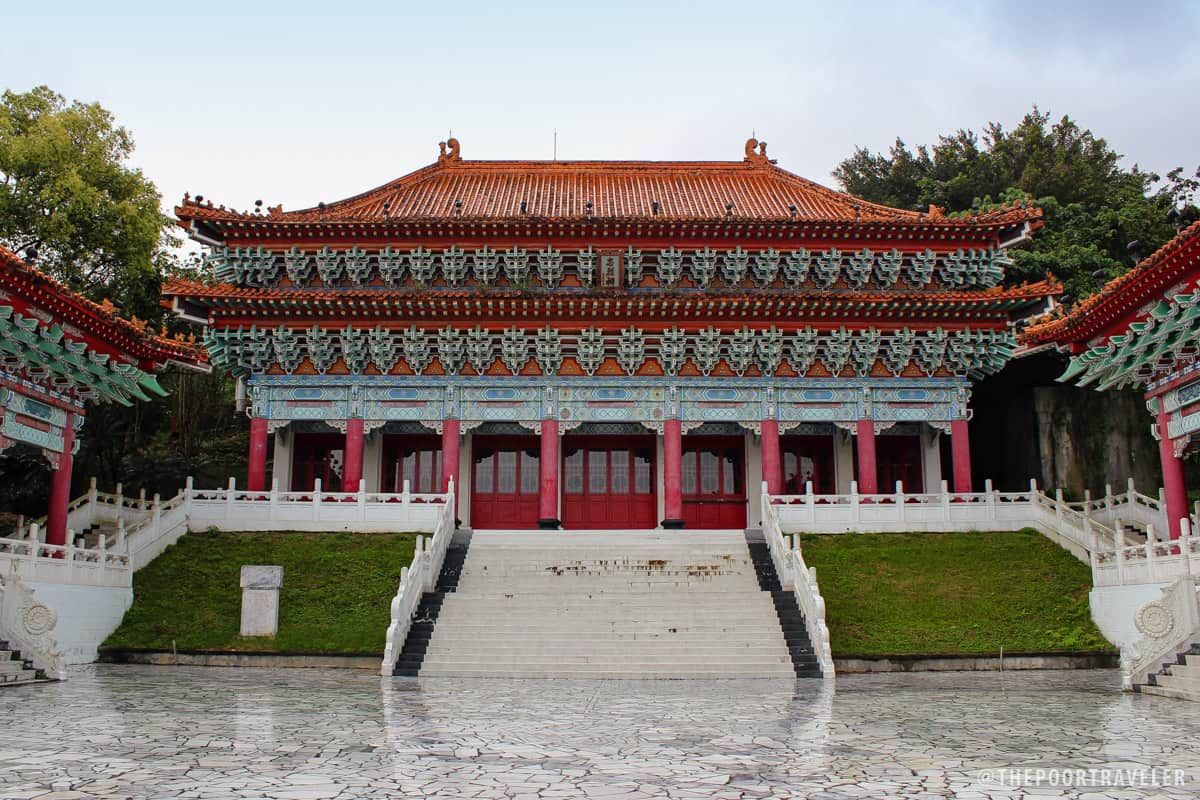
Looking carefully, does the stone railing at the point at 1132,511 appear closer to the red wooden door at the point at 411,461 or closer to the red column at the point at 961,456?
the red column at the point at 961,456

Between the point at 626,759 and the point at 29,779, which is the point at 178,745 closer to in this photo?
the point at 29,779

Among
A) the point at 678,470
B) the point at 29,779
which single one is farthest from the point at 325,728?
the point at 678,470

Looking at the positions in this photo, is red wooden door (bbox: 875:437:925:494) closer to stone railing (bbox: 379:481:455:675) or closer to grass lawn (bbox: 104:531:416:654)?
stone railing (bbox: 379:481:455:675)

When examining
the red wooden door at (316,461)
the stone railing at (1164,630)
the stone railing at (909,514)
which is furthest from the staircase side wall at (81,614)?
the stone railing at (1164,630)

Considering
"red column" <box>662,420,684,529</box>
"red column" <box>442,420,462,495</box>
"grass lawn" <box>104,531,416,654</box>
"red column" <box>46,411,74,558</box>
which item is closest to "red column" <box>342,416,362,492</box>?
"red column" <box>442,420,462,495</box>

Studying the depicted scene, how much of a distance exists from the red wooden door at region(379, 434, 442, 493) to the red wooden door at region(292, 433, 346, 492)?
49.3 inches

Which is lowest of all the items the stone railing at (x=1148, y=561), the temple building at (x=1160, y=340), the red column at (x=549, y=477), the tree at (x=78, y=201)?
the stone railing at (x=1148, y=561)

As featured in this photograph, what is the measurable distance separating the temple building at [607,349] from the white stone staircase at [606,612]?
3.63 metres

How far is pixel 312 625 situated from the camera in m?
17.4

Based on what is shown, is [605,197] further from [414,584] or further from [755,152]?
[414,584]

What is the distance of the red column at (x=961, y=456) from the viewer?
24.9 meters

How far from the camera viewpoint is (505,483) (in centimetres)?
2702

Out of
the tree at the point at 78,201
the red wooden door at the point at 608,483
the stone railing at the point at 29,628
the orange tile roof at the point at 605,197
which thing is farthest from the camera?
the tree at the point at 78,201

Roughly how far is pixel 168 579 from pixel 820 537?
13853 millimetres
